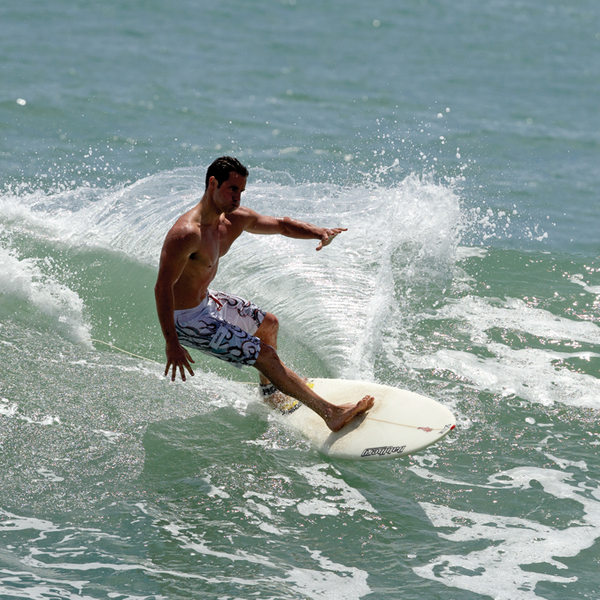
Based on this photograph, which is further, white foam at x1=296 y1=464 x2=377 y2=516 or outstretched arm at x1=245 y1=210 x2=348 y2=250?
outstretched arm at x1=245 y1=210 x2=348 y2=250

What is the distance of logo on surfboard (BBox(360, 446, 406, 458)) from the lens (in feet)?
16.3

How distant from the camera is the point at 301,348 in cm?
668

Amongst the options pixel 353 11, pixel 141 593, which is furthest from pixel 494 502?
pixel 353 11

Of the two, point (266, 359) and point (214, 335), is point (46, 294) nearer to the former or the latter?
point (214, 335)

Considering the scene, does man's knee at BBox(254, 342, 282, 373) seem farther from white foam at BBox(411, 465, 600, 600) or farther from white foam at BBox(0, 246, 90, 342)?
white foam at BBox(0, 246, 90, 342)

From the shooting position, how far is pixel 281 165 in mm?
12141

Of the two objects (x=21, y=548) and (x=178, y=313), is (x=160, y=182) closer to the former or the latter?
Result: (x=178, y=313)

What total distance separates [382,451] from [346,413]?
1.26 feet

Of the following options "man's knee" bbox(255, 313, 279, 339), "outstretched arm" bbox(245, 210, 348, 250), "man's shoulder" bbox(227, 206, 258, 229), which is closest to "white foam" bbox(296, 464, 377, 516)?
"man's knee" bbox(255, 313, 279, 339)

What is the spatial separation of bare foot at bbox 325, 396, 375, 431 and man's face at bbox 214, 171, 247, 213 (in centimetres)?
153

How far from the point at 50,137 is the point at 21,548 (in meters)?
9.82

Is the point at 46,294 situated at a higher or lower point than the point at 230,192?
lower

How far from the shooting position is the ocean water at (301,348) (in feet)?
14.1

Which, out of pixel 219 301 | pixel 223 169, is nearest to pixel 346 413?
pixel 219 301
